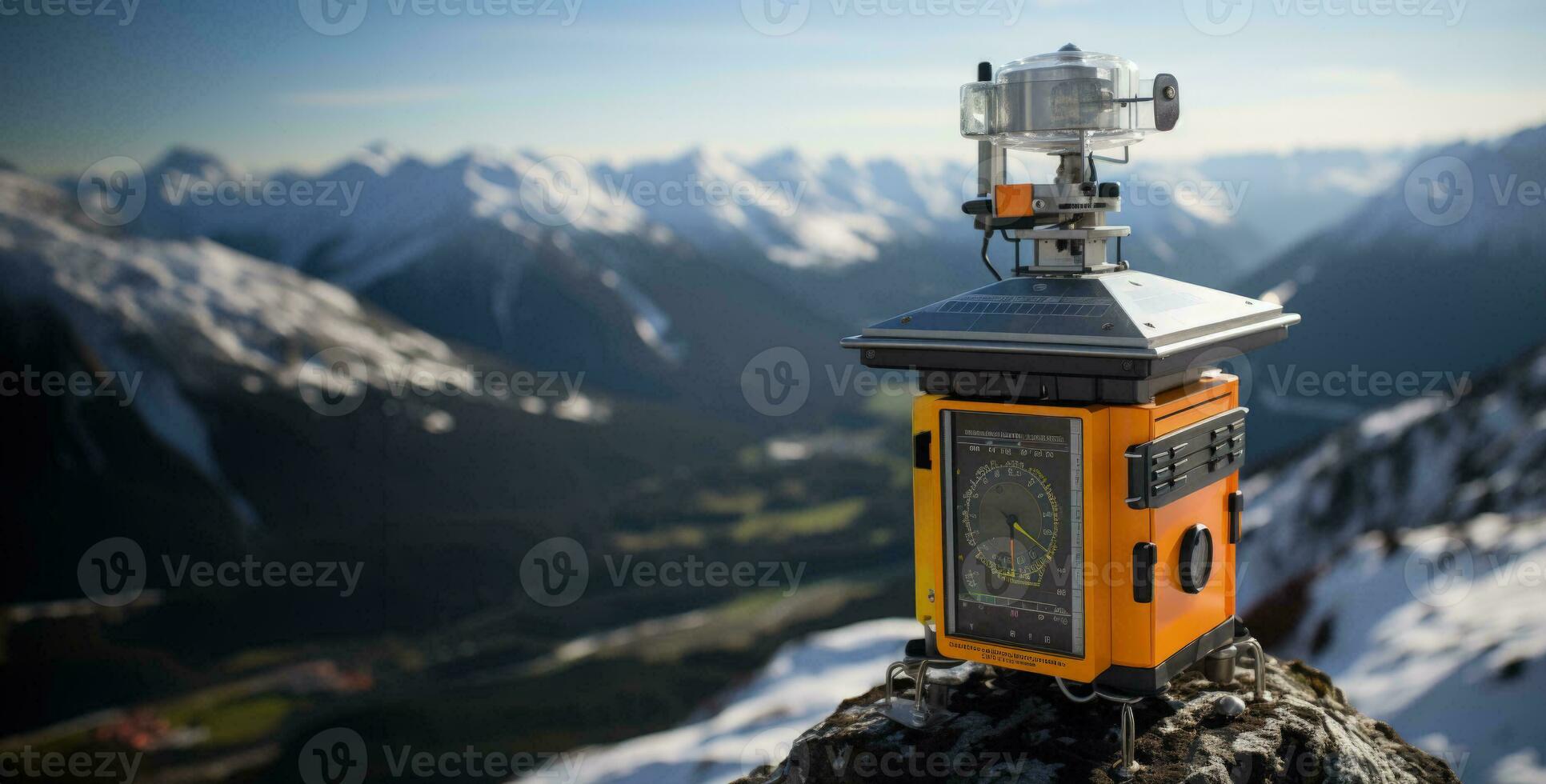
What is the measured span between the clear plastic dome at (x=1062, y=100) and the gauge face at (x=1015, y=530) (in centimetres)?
201

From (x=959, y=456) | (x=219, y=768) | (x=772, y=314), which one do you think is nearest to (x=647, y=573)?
(x=219, y=768)

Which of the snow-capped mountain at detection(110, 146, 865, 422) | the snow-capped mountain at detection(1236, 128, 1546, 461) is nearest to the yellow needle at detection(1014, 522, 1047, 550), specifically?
the snow-capped mountain at detection(1236, 128, 1546, 461)

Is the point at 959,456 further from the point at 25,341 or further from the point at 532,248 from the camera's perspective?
the point at 532,248

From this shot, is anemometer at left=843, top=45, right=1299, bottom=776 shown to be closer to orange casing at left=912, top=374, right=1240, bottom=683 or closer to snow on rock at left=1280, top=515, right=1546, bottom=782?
orange casing at left=912, top=374, right=1240, bottom=683

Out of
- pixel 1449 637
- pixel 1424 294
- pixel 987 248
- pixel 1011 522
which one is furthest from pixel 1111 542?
pixel 1424 294

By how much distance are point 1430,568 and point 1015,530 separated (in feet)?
41.8

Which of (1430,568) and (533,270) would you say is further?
(533,270)

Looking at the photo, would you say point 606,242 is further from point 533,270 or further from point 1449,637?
point 1449,637

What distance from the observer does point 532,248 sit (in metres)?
79.2

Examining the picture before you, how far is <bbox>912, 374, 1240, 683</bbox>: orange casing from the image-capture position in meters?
6.62

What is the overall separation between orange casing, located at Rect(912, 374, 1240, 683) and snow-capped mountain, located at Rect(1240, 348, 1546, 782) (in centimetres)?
513

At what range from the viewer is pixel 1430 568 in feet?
54.1

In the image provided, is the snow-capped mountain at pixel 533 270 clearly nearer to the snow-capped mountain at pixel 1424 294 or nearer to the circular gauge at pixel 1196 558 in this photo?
the snow-capped mountain at pixel 1424 294

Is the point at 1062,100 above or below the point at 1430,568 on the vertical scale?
above
